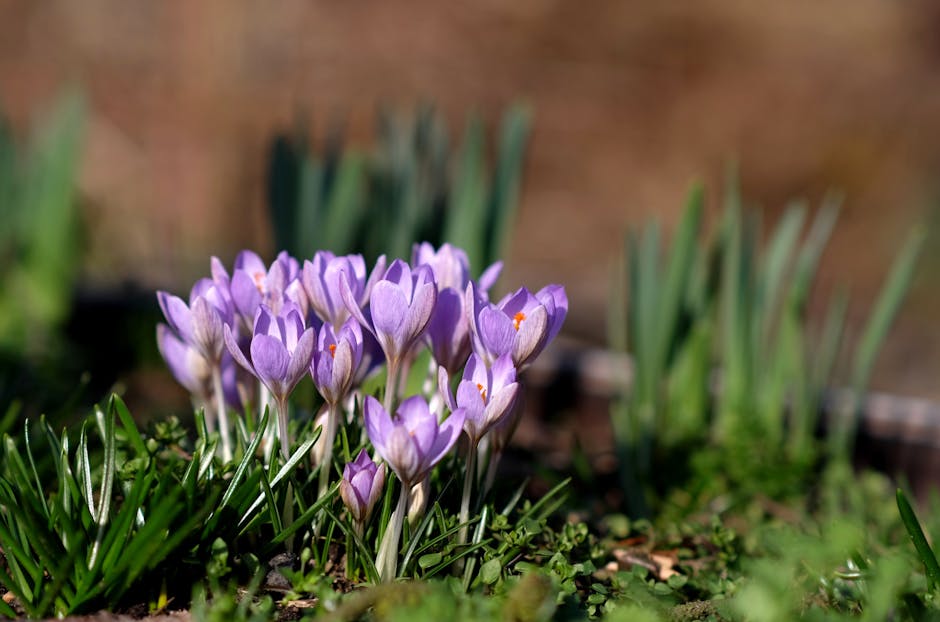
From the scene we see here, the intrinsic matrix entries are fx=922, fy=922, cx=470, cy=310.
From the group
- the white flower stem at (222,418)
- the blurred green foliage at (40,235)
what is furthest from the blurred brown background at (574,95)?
the white flower stem at (222,418)

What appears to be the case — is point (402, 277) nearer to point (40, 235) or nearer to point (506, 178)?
point (506, 178)

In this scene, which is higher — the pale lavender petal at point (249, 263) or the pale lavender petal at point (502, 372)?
the pale lavender petal at point (249, 263)

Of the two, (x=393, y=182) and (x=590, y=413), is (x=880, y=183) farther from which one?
(x=393, y=182)

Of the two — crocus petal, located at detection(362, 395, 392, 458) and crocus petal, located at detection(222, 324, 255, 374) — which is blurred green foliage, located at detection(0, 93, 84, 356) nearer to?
crocus petal, located at detection(222, 324, 255, 374)

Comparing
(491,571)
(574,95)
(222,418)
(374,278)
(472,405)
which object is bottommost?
(491,571)

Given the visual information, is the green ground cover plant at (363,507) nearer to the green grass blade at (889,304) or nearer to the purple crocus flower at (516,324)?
the purple crocus flower at (516,324)

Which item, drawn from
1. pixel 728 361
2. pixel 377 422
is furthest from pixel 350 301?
pixel 728 361
